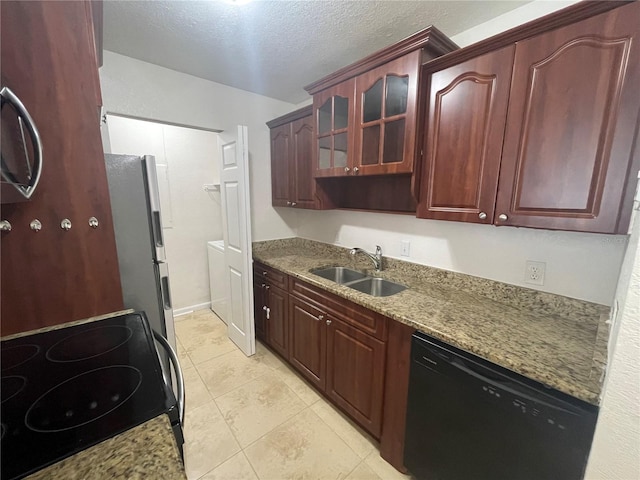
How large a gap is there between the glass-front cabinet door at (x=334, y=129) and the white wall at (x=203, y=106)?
3.08 ft

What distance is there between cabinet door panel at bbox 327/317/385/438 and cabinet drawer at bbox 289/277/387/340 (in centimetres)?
5

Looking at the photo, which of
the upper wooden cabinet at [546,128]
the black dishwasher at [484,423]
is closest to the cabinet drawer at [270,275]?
the black dishwasher at [484,423]

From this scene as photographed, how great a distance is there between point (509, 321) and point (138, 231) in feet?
6.42

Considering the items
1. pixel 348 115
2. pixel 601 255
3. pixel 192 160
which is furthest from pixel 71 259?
pixel 192 160

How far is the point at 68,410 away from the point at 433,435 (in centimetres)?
137

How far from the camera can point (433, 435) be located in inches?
48.1

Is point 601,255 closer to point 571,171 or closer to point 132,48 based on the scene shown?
point 571,171

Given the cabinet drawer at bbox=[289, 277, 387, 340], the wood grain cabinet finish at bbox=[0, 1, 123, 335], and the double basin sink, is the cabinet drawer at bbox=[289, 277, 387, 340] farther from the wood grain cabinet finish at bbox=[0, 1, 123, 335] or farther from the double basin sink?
the wood grain cabinet finish at bbox=[0, 1, 123, 335]

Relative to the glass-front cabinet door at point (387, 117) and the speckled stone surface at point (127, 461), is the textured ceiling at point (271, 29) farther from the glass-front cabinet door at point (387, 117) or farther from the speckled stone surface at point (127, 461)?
the speckled stone surface at point (127, 461)

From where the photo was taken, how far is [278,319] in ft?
7.49

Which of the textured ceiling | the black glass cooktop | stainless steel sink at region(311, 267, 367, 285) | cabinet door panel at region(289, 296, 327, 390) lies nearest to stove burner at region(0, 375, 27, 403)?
the black glass cooktop

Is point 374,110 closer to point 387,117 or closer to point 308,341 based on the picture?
point 387,117

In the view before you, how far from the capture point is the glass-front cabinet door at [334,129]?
1.77 meters

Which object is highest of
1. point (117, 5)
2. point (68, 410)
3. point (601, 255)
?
point (117, 5)
